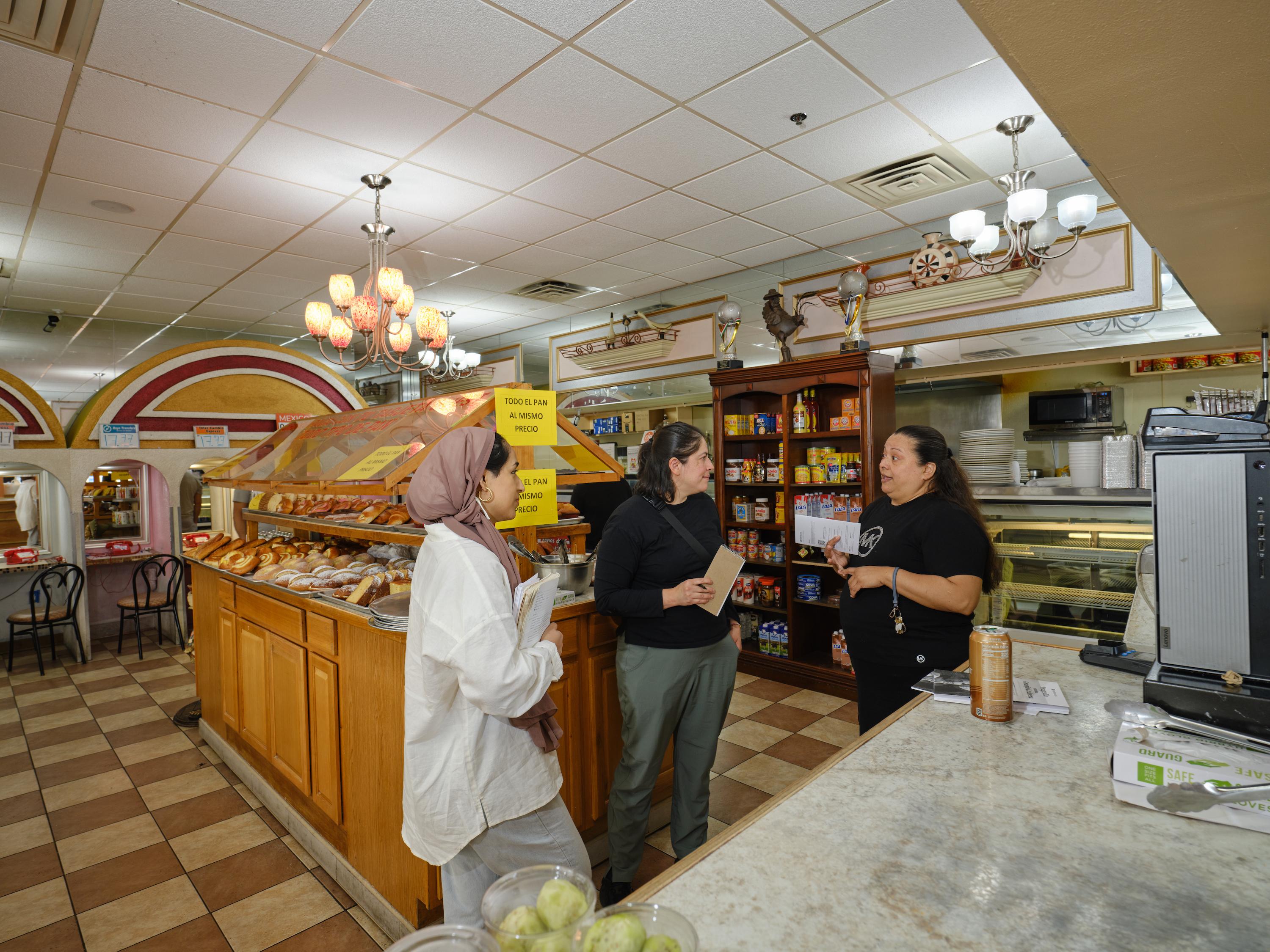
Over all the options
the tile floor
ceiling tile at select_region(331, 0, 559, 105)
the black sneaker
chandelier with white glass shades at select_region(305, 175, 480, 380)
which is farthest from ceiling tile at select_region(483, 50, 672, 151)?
the tile floor

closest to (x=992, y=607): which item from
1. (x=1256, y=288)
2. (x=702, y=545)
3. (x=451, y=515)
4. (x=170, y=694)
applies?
(x=1256, y=288)

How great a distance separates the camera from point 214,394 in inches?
312

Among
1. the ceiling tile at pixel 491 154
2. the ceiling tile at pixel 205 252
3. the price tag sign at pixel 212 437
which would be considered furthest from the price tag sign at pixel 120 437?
the ceiling tile at pixel 491 154

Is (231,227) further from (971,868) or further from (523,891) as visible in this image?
(971,868)

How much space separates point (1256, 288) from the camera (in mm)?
2477

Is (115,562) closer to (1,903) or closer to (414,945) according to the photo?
(1,903)

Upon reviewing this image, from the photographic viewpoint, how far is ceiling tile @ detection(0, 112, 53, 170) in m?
3.51

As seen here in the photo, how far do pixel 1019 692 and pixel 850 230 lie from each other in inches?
170

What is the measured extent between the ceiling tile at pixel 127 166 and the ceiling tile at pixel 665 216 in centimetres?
269

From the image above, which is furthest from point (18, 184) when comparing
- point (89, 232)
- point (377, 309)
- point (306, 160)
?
point (377, 309)

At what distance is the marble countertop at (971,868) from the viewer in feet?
3.02

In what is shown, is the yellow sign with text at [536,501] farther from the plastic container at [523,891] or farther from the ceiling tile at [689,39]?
the plastic container at [523,891]

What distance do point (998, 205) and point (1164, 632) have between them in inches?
165

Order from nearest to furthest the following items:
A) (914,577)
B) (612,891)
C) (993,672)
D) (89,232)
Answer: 1. (993,672)
2. (914,577)
3. (612,891)
4. (89,232)
